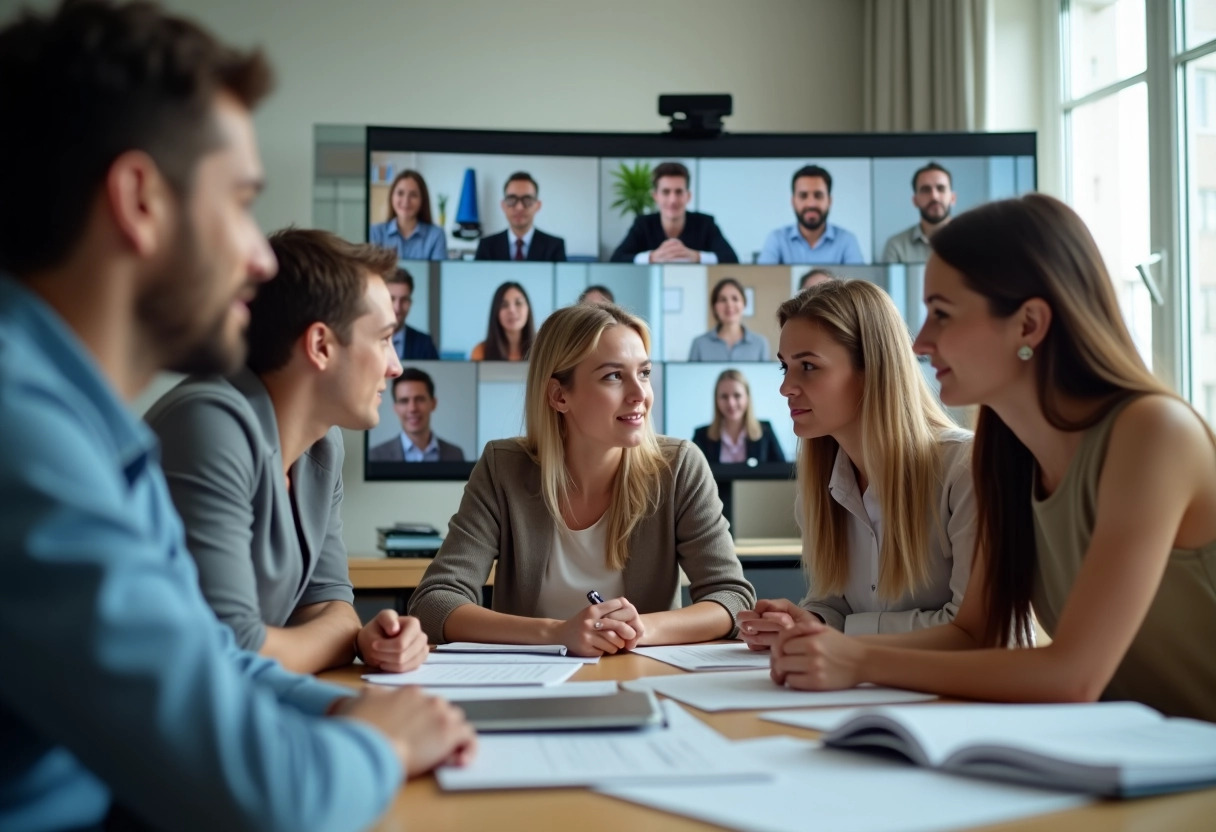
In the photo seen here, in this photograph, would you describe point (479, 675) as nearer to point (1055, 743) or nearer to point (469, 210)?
point (1055, 743)

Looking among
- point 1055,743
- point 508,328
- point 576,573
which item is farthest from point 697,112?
point 1055,743

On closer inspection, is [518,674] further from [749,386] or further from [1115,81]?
[1115,81]

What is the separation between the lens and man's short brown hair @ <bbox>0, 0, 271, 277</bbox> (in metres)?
0.81

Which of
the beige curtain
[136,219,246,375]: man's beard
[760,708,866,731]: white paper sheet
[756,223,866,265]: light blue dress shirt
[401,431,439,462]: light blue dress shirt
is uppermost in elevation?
the beige curtain

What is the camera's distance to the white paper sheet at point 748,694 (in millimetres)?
1278

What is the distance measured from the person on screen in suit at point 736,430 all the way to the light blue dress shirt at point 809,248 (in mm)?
453

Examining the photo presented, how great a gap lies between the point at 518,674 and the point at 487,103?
11.3ft

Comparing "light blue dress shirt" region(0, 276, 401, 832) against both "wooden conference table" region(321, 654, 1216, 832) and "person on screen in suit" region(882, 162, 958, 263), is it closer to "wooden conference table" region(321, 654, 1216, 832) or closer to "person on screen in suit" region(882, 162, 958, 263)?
"wooden conference table" region(321, 654, 1216, 832)

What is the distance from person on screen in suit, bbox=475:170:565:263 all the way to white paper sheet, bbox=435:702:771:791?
298 cm

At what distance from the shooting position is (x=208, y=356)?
0.89m

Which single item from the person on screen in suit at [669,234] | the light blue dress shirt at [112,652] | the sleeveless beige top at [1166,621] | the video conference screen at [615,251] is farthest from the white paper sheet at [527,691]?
the person on screen in suit at [669,234]

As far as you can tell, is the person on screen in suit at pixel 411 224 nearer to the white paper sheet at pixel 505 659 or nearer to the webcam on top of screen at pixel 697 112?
the webcam on top of screen at pixel 697 112

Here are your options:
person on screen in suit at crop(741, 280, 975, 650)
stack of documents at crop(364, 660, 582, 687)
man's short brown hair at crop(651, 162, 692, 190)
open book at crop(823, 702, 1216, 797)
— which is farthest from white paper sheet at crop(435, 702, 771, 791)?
man's short brown hair at crop(651, 162, 692, 190)

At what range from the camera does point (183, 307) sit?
841mm
